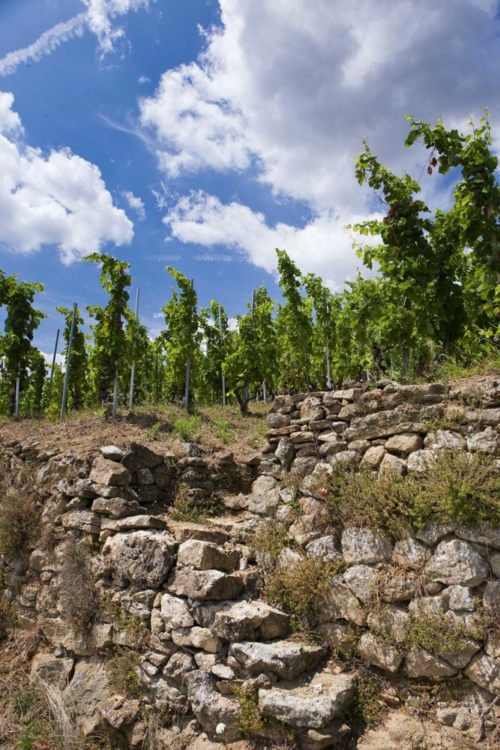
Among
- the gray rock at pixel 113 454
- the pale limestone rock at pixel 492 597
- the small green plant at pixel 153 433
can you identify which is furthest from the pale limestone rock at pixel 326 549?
the small green plant at pixel 153 433

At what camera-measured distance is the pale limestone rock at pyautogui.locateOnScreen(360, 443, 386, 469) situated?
5520mm

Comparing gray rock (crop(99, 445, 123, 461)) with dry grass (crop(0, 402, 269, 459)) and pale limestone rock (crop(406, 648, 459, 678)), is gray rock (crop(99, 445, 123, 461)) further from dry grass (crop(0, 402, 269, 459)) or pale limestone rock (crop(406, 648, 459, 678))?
pale limestone rock (crop(406, 648, 459, 678))

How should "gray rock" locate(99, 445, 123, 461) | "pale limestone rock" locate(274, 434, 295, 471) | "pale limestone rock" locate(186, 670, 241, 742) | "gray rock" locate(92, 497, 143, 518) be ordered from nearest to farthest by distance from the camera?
"pale limestone rock" locate(186, 670, 241, 742), "pale limestone rock" locate(274, 434, 295, 471), "gray rock" locate(92, 497, 143, 518), "gray rock" locate(99, 445, 123, 461)

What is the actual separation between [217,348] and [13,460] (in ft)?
44.6

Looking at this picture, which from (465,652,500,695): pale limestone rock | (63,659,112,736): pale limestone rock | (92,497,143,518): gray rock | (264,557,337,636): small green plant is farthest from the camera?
(92,497,143,518): gray rock

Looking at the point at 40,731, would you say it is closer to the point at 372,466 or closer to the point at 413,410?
the point at 372,466

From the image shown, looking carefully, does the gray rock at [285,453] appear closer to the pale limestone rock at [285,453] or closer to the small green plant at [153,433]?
the pale limestone rock at [285,453]

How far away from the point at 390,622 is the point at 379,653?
12.1 inches

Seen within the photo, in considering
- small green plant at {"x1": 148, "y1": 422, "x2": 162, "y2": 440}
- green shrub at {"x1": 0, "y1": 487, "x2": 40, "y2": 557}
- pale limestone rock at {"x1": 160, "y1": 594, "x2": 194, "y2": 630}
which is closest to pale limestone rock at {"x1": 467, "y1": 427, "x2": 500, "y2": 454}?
pale limestone rock at {"x1": 160, "y1": 594, "x2": 194, "y2": 630}

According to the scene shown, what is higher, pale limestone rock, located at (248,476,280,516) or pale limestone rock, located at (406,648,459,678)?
pale limestone rock, located at (248,476,280,516)

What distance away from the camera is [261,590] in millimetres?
5703

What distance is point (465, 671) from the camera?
4.20 metres

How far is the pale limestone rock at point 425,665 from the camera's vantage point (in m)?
4.28

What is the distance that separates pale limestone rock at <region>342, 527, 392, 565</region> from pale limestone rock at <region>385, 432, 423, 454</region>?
934mm
